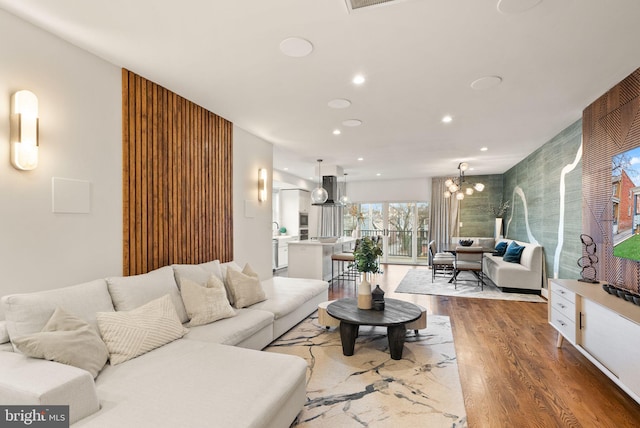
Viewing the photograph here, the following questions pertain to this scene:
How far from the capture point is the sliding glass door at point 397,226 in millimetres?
9805

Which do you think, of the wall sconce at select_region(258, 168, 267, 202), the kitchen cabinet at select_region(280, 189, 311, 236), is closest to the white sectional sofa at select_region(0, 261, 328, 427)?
the wall sconce at select_region(258, 168, 267, 202)

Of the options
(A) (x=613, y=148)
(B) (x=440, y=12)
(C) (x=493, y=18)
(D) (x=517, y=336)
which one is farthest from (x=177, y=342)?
(A) (x=613, y=148)

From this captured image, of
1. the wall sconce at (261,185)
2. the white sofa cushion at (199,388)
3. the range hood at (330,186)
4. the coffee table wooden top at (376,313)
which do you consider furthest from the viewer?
the range hood at (330,186)

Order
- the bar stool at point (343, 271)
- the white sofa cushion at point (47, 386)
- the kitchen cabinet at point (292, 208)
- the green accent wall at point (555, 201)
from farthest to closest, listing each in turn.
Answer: the kitchen cabinet at point (292, 208)
the bar stool at point (343, 271)
the green accent wall at point (555, 201)
the white sofa cushion at point (47, 386)

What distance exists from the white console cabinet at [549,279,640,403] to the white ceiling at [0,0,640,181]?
1984 millimetres

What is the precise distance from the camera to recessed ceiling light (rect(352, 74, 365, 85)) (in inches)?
116

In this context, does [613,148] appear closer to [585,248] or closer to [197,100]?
[585,248]

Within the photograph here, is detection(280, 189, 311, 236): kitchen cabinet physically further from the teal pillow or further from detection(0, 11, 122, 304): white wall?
detection(0, 11, 122, 304): white wall

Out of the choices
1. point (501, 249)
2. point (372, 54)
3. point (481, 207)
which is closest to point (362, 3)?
point (372, 54)

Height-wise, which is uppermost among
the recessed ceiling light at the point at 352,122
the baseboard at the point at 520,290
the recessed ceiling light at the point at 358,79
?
the recessed ceiling light at the point at 358,79

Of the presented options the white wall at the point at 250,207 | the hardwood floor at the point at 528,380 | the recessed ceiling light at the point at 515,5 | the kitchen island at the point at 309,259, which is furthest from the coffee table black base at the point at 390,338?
the kitchen island at the point at 309,259

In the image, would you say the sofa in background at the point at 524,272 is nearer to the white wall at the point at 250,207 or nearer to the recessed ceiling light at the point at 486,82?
the recessed ceiling light at the point at 486,82

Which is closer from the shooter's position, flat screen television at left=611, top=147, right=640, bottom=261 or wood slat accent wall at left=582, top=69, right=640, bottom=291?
flat screen television at left=611, top=147, right=640, bottom=261

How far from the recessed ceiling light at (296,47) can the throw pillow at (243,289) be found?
2275 millimetres
